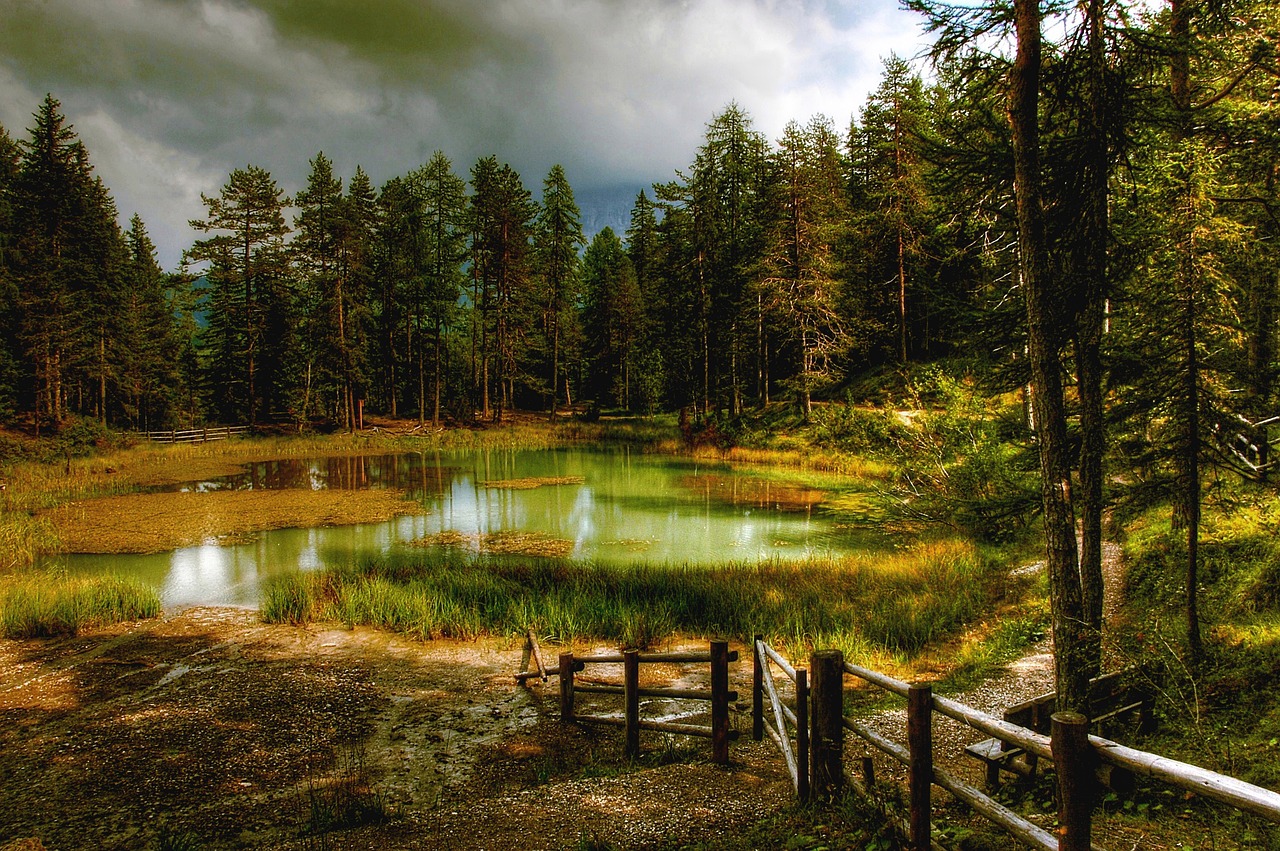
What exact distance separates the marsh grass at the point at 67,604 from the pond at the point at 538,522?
88 centimetres

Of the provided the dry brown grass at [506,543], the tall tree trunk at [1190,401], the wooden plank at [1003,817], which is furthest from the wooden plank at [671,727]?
the dry brown grass at [506,543]

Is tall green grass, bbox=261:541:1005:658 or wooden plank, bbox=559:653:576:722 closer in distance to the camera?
wooden plank, bbox=559:653:576:722

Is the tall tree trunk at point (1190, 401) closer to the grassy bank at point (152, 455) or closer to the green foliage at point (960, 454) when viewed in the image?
the green foliage at point (960, 454)

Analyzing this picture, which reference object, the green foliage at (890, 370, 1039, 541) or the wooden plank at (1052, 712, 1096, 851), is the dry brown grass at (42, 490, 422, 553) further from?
the wooden plank at (1052, 712, 1096, 851)

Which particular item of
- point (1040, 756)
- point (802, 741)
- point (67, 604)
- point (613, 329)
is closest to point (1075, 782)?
point (1040, 756)

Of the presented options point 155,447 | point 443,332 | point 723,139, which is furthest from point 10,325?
point 723,139

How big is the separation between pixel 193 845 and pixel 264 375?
47.9 m

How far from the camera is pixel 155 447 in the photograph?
110 ft

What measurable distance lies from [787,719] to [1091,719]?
294 centimetres

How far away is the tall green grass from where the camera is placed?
10383mm

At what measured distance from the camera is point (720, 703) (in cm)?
596

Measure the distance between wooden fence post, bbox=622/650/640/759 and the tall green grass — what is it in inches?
144

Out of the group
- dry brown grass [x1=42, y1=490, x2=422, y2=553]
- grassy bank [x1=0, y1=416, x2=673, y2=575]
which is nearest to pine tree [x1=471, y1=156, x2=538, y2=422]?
grassy bank [x1=0, y1=416, x2=673, y2=575]

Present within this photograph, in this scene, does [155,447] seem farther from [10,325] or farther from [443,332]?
[443,332]
